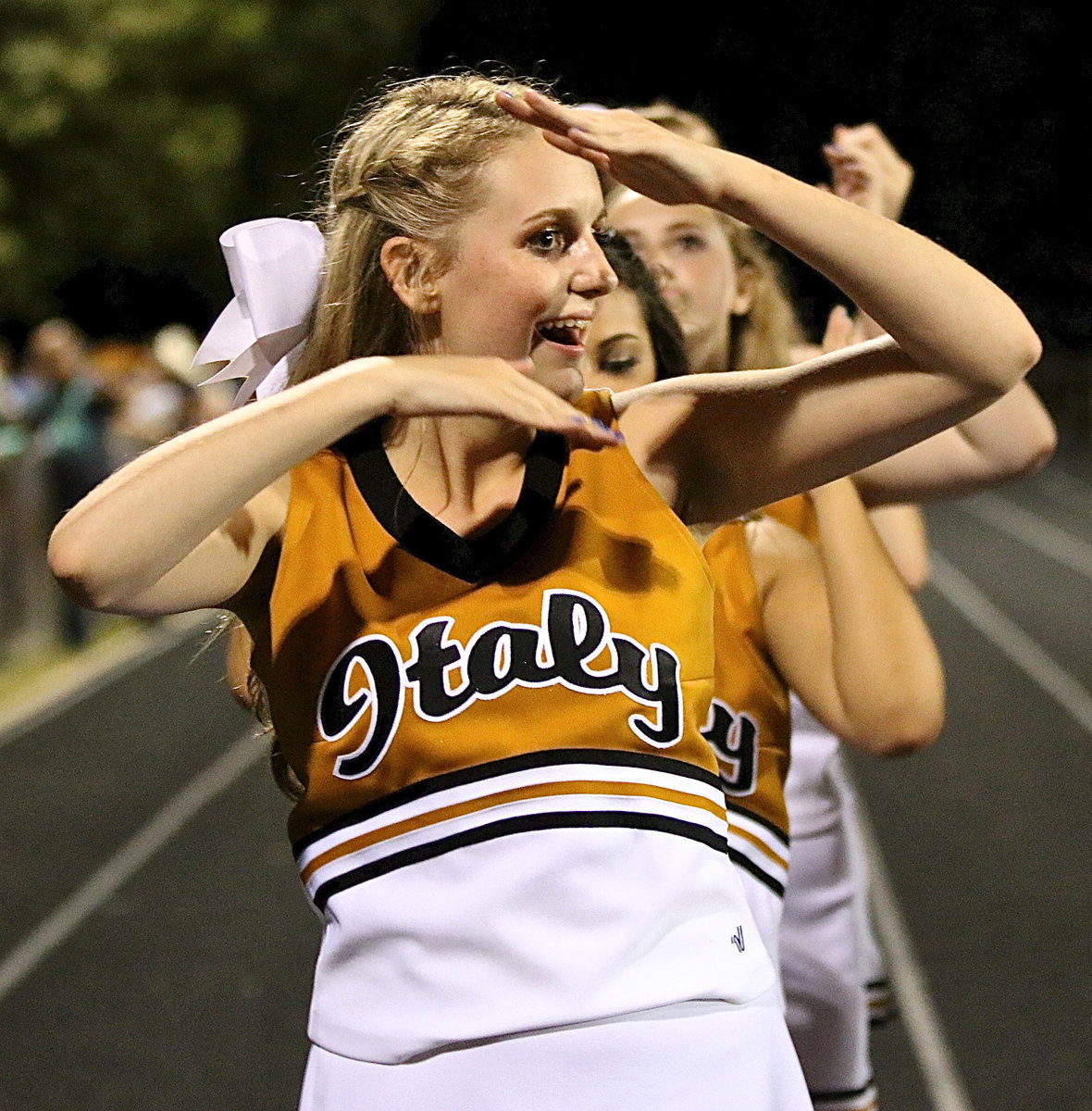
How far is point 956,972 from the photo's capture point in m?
4.80

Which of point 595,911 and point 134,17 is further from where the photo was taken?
point 134,17

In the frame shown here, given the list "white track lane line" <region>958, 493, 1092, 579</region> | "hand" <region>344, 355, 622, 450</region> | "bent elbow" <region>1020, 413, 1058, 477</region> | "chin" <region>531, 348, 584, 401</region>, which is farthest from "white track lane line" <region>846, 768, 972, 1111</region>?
"white track lane line" <region>958, 493, 1092, 579</region>

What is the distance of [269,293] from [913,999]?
347 cm

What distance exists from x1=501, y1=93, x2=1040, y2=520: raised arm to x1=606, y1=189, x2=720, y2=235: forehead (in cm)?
72

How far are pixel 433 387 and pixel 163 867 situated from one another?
490cm

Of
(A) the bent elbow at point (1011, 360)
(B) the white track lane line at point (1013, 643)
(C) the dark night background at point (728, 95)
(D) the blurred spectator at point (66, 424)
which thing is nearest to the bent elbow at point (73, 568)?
(A) the bent elbow at point (1011, 360)

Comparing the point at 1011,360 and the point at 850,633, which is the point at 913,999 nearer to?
the point at 850,633

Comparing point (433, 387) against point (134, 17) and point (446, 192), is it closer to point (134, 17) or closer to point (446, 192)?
point (446, 192)

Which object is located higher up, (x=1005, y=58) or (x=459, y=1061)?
(x=1005, y=58)

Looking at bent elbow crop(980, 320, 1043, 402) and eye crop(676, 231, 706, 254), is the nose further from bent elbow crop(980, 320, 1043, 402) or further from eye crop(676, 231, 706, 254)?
eye crop(676, 231, 706, 254)

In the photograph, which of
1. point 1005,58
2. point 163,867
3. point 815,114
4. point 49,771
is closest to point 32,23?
point 815,114

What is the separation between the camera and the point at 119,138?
20.5 metres

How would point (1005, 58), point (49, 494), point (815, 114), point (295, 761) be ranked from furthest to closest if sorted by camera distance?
point (1005, 58) → point (815, 114) → point (49, 494) → point (295, 761)

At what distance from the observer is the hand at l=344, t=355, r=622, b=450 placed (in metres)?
1.39
